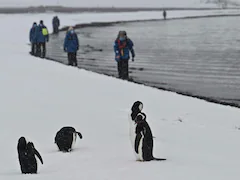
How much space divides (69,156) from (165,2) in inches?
5393

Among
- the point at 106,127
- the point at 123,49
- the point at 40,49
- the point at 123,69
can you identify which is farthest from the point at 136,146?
the point at 40,49

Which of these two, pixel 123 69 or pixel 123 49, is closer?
pixel 123 49

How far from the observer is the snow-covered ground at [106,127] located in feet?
17.6

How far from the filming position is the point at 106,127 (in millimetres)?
8180

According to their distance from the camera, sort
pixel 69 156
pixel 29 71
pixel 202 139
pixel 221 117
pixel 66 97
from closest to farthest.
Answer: pixel 69 156 → pixel 202 139 → pixel 221 117 → pixel 66 97 → pixel 29 71

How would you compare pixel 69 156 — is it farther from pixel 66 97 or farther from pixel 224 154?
pixel 66 97

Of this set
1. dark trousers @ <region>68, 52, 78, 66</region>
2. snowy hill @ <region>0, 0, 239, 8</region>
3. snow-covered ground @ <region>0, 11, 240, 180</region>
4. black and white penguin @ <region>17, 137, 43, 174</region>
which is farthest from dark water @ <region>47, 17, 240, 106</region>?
snowy hill @ <region>0, 0, 239, 8</region>

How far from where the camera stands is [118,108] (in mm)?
9883

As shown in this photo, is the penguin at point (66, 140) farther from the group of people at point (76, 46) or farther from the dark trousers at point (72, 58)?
the dark trousers at point (72, 58)

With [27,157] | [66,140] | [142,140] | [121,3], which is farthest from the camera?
[121,3]

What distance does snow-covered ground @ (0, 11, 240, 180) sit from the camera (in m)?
5.36

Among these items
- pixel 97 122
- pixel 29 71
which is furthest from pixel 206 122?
pixel 29 71

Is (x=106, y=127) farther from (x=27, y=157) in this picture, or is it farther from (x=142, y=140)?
(x=27, y=157)

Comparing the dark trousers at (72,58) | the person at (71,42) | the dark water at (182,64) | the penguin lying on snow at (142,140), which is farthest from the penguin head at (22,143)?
Result: the dark trousers at (72,58)
